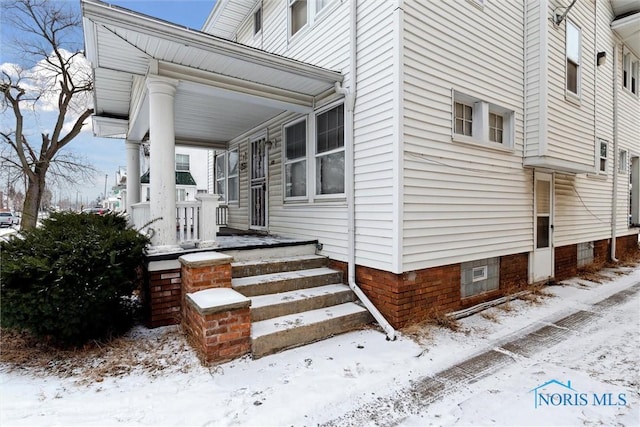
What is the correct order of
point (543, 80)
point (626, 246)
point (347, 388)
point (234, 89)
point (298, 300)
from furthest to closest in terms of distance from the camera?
1. point (626, 246)
2. point (543, 80)
3. point (234, 89)
4. point (298, 300)
5. point (347, 388)

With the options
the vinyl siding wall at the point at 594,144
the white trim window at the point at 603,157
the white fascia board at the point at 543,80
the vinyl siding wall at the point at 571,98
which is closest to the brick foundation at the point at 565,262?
the vinyl siding wall at the point at 594,144

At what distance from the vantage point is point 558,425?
2.43 m

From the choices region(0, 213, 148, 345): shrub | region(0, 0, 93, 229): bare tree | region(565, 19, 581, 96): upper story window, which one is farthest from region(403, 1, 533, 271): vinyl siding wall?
region(0, 0, 93, 229): bare tree

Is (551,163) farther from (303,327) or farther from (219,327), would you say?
(219,327)

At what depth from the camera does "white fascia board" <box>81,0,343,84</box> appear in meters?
3.25

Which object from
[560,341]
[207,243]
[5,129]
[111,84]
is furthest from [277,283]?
[5,129]

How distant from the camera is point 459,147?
4.87 meters

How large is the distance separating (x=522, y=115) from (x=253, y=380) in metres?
6.21

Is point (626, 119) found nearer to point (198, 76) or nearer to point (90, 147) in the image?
point (198, 76)

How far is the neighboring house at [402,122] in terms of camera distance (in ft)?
13.6

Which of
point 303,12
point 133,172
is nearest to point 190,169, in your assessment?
point 133,172

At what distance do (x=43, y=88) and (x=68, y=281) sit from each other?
16.3 meters

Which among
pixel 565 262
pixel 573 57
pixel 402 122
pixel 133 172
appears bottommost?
pixel 565 262

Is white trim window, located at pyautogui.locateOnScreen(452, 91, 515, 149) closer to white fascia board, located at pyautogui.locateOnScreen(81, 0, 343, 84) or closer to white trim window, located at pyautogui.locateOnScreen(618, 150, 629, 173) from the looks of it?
white fascia board, located at pyautogui.locateOnScreen(81, 0, 343, 84)
